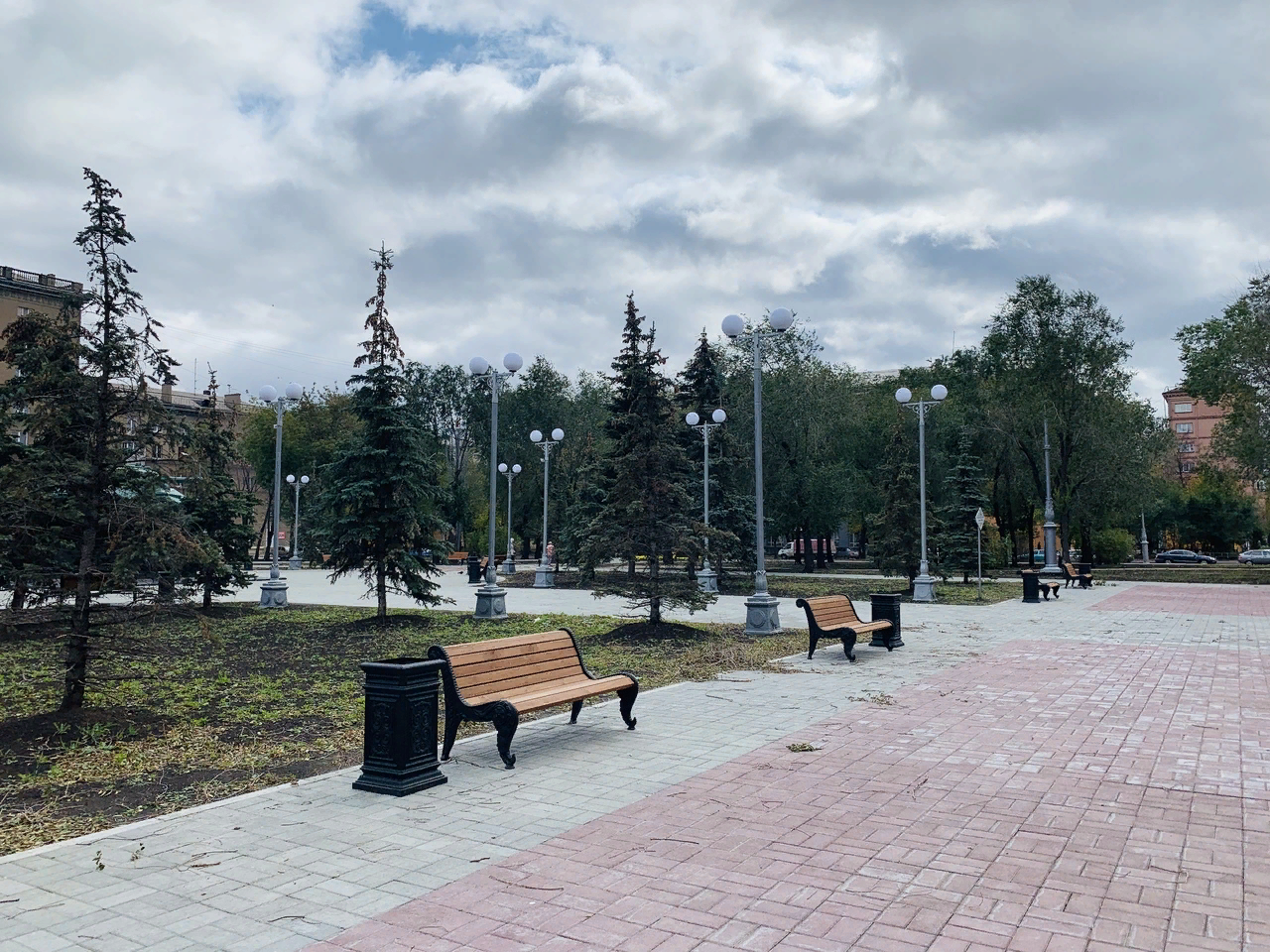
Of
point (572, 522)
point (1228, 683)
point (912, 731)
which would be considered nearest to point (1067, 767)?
point (912, 731)

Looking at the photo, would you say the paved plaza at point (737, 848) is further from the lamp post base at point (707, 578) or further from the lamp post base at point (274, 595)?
the lamp post base at point (707, 578)

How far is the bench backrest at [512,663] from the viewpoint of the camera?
22.9 ft

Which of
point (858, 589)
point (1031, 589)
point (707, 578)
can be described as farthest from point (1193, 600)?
point (707, 578)

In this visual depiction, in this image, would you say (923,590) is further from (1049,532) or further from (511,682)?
(1049,532)

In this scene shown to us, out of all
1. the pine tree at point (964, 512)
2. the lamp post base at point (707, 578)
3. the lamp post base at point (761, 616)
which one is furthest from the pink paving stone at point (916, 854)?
the pine tree at point (964, 512)

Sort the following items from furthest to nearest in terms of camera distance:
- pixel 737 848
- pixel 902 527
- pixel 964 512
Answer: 1. pixel 964 512
2. pixel 902 527
3. pixel 737 848

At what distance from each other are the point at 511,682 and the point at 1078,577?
2995 cm

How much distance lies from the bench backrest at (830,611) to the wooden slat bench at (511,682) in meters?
5.20

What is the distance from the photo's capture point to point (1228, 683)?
10547 millimetres

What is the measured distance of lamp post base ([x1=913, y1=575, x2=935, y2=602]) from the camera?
24.8 metres

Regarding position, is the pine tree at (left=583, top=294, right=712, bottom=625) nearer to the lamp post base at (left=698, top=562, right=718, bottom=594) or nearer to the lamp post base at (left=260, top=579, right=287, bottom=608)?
the lamp post base at (left=260, top=579, right=287, bottom=608)

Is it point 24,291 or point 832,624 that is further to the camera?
point 24,291

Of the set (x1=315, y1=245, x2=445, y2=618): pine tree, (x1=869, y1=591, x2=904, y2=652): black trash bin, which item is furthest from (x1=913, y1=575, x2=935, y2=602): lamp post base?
(x1=315, y1=245, x2=445, y2=618): pine tree

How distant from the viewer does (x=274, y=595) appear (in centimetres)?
2228
